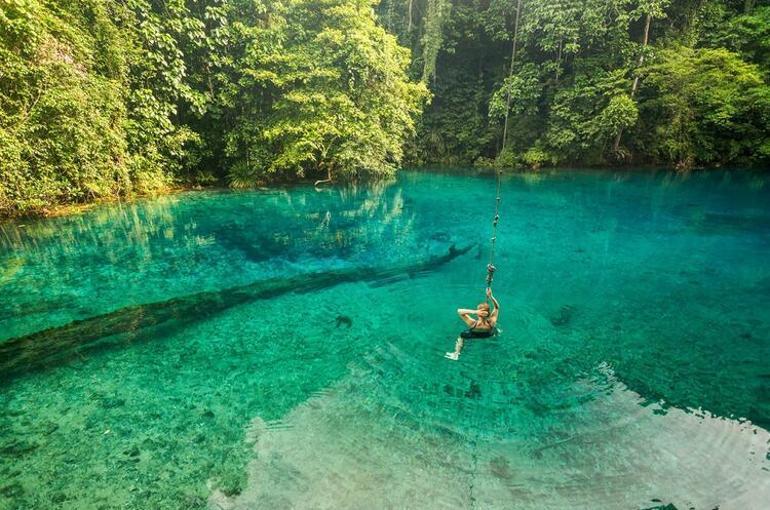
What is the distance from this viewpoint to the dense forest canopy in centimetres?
1397

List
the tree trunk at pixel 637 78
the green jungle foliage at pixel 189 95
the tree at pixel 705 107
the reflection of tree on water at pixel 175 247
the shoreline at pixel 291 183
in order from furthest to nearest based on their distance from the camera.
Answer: the tree trunk at pixel 637 78, the tree at pixel 705 107, the shoreline at pixel 291 183, the green jungle foliage at pixel 189 95, the reflection of tree on water at pixel 175 247

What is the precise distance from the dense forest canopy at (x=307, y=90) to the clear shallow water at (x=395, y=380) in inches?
199

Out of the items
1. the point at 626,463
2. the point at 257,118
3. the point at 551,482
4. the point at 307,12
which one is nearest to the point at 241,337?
the point at 551,482

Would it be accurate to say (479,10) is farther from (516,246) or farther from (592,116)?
(516,246)

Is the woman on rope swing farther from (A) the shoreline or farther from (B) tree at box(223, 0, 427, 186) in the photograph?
(A) the shoreline

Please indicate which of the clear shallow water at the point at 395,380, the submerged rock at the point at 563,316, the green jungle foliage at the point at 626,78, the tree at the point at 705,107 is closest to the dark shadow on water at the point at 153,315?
the clear shallow water at the point at 395,380

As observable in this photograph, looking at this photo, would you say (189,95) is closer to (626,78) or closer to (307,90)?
(307,90)

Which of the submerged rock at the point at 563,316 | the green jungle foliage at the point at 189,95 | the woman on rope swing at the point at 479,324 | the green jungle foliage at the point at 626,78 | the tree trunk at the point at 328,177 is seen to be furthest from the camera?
the tree trunk at the point at 328,177

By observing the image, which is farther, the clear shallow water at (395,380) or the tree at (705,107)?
the tree at (705,107)

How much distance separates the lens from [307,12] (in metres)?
20.2

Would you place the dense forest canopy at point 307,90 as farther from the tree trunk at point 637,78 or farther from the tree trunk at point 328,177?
the tree trunk at point 328,177

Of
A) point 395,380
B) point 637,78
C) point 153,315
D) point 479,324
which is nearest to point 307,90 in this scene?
point 153,315

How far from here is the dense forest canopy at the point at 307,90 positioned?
550 inches

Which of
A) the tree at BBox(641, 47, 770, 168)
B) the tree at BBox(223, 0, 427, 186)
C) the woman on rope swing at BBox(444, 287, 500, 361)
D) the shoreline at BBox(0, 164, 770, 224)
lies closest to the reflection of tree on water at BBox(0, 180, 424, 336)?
the shoreline at BBox(0, 164, 770, 224)
